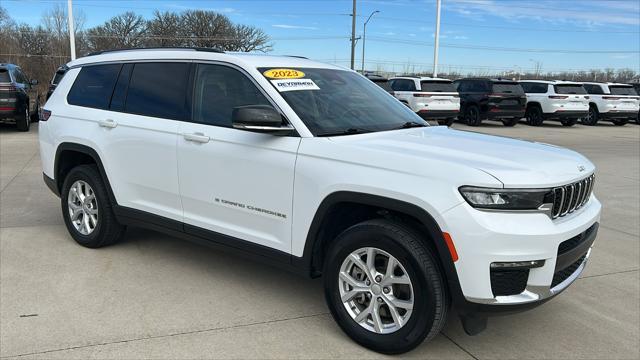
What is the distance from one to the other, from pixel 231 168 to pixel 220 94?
64 cm

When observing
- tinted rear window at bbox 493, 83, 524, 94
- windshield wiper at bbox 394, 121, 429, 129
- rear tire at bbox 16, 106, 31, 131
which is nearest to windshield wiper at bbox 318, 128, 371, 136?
windshield wiper at bbox 394, 121, 429, 129

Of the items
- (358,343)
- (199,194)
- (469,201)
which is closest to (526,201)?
(469,201)

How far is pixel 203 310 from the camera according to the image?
3.87 meters

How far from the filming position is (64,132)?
5.14 meters

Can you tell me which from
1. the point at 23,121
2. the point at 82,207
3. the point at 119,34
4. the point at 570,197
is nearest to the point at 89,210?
the point at 82,207

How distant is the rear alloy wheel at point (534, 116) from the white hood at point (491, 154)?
65.6ft

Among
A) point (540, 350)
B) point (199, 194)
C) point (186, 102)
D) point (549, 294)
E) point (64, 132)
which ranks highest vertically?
point (186, 102)

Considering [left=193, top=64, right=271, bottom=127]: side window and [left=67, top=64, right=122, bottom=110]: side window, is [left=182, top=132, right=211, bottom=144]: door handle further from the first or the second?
[left=67, top=64, right=122, bottom=110]: side window

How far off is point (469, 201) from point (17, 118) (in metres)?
14.7

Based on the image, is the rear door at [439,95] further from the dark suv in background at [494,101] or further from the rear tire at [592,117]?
the rear tire at [592,117]

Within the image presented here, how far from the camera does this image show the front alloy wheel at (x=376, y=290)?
319 centimetres

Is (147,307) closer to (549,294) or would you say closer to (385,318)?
(385,318)

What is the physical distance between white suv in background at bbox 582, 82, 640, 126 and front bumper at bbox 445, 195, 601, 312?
2333 centimetres

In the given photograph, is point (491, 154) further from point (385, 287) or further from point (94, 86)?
point (94, 86)
